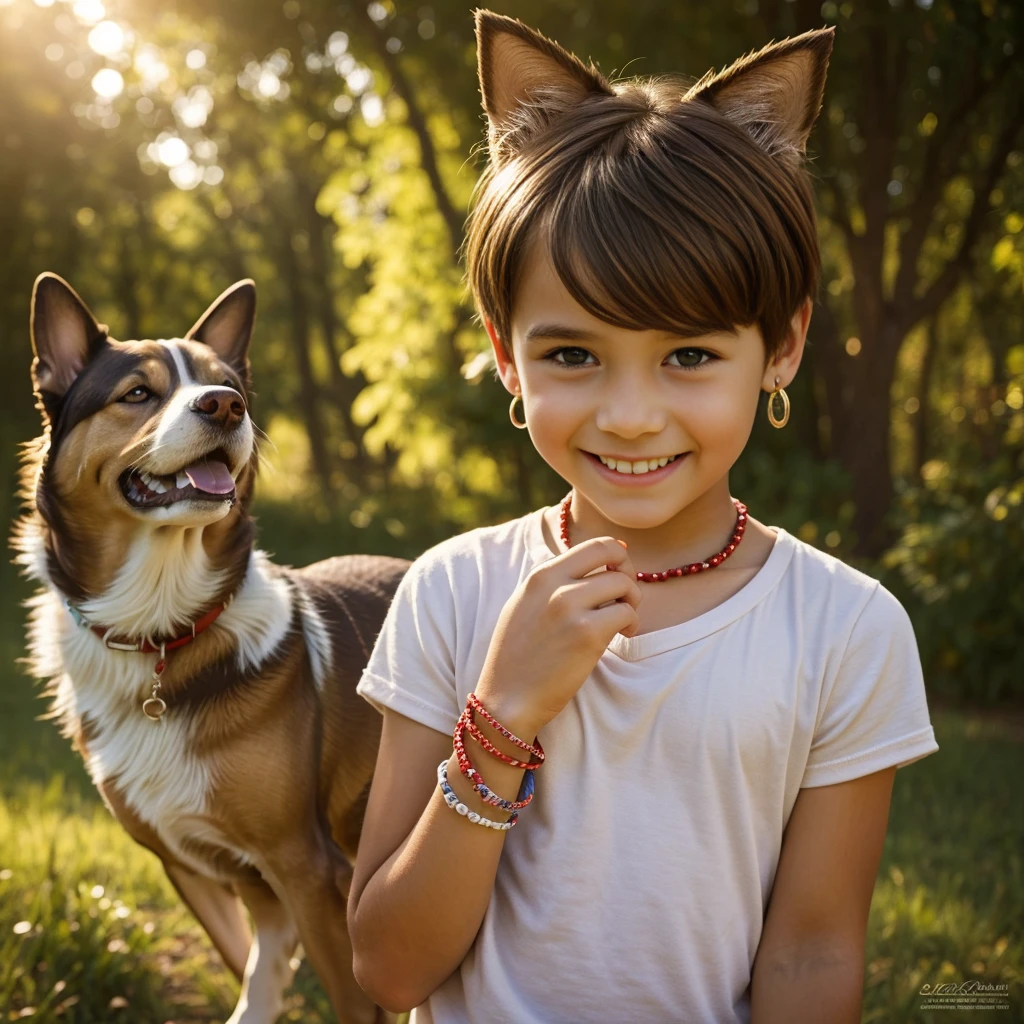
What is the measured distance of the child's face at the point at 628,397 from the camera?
63.2 inches

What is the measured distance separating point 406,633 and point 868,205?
332 inches

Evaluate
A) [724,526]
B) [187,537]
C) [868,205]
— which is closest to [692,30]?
[868,205]

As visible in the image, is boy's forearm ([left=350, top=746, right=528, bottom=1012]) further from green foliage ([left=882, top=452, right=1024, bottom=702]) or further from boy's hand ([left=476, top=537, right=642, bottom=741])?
green foliage ([left=882, top=452, right=1024, bottom=702])

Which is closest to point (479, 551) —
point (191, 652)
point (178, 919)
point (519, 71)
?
point (519, 71)

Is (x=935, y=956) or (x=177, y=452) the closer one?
(x=177, y=452)

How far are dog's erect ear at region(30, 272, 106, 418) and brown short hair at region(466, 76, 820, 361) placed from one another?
1.58 m

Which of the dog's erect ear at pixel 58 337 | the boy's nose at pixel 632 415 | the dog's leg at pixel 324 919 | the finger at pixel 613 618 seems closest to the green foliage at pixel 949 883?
the dog's leg at pixel 324 919

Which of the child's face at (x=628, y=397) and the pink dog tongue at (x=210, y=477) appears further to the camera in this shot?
the pink dog tongue at (x=210, y=477)

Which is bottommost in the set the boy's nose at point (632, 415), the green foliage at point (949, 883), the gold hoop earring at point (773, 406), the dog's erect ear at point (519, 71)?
the green foliage at point (949, 883)

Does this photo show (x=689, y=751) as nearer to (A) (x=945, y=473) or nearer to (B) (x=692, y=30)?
(A) (x=945, y=473)

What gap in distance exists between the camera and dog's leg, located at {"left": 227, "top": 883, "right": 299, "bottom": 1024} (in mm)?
2992

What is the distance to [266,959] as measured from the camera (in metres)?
3.06

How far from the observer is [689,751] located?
5.41ft

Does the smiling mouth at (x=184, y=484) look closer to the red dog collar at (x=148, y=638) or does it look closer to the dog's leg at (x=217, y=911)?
the red dog collar at (x=148, y=638)
